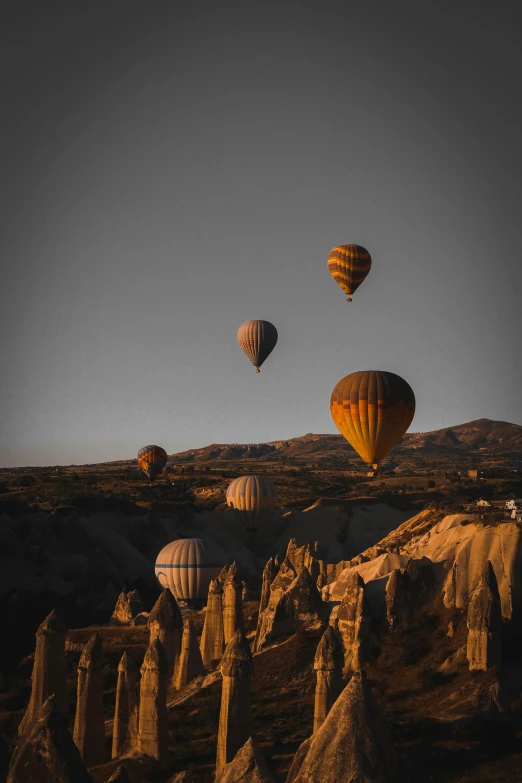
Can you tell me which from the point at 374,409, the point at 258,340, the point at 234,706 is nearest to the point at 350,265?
the point at 374,409

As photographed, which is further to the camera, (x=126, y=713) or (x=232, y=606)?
(x=232, y=606)

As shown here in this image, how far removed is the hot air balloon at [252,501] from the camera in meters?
108

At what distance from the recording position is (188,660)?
46.5m

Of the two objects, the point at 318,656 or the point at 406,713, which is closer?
the point at 318,656

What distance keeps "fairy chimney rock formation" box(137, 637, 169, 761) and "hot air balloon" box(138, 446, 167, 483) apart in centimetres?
11396

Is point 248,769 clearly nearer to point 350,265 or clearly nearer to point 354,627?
point 354,627

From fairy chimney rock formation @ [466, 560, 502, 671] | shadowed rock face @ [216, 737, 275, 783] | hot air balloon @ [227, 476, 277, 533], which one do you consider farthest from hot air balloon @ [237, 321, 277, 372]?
shadowed rock face @ [216, 737, 275, 783]

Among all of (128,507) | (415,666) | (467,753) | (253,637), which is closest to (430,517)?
(253,637)

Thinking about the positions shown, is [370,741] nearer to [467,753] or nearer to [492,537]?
[467,753]

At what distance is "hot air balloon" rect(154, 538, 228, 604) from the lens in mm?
71750

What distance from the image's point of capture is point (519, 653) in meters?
40.7

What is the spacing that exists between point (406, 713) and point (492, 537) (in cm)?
1361

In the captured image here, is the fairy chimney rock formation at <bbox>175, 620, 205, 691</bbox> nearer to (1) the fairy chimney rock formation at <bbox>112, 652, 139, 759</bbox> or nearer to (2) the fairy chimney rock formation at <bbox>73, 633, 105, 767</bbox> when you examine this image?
(1) the fairy chimney rock formation at <bbox>112, 652, 139, 759</bbox>

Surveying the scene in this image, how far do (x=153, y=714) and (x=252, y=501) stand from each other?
242ft
